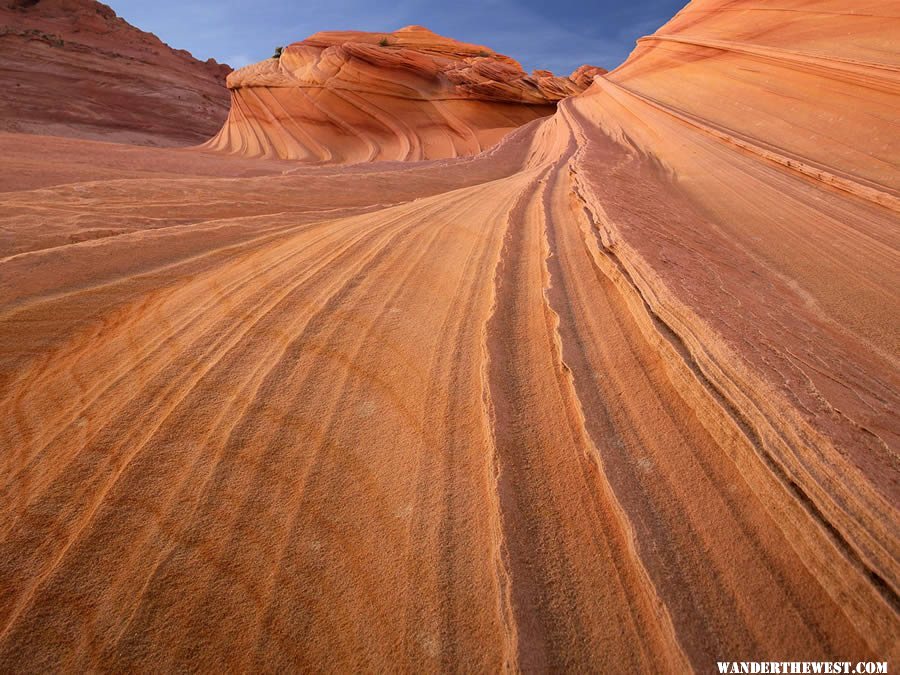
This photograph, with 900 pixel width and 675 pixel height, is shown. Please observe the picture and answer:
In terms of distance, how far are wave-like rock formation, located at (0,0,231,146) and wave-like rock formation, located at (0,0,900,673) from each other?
20.0 meters

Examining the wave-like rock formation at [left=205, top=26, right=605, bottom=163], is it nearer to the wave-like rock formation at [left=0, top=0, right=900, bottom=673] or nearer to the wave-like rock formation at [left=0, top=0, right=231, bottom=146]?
the wave-like rock formation at [left=0, top=0, right=231, bottom=146]

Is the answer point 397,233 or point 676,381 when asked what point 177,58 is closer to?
point 397,233

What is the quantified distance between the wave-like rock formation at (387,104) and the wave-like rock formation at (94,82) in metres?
6.96

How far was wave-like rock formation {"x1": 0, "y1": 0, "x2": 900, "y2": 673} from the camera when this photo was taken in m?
1.02

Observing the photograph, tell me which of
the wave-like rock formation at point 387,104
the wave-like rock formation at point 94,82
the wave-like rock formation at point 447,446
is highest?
the wave-like rock formation at point 94,82

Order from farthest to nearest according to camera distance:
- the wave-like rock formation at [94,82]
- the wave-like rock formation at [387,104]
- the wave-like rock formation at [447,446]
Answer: the wave-like rock formation at [94,82] < the wave-like rock formation at [387,104] < the wave-like rock formation at [447,446]

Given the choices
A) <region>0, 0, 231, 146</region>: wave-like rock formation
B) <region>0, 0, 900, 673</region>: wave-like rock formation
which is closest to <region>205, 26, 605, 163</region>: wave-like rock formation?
<region>0, 0, 231, 146</region>: wave-like rock formation

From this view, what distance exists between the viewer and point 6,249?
8.12 ft

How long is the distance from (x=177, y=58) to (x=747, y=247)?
34.1 metres

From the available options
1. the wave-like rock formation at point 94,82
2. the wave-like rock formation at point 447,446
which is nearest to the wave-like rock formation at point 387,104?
the wave-like rock formation at point 94,82

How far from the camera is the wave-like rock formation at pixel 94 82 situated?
16.9 m

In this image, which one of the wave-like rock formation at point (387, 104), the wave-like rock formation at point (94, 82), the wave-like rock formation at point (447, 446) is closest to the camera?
the wave-like rock formation at point (447, 446)

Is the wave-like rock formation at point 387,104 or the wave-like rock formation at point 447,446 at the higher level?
the wave-like rock formation at point 387,104

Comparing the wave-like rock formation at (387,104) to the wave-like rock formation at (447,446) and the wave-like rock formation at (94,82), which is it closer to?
the wave-like rock formation at (94,82)
